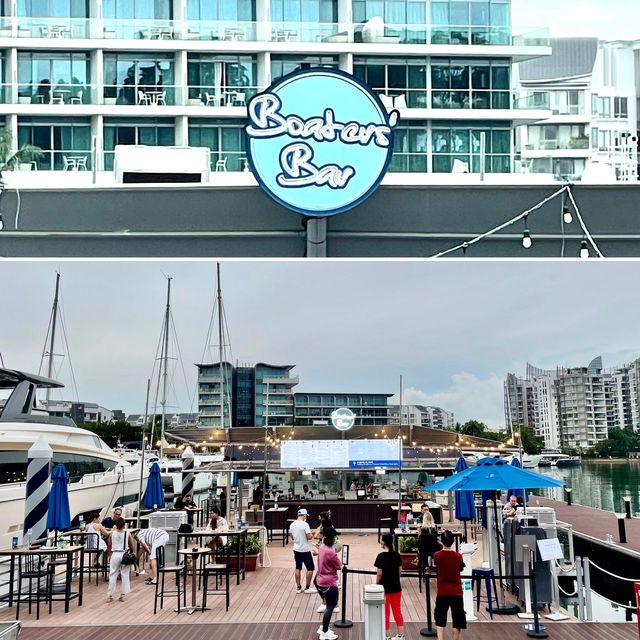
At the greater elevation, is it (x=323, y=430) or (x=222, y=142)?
(x=222, y=142)

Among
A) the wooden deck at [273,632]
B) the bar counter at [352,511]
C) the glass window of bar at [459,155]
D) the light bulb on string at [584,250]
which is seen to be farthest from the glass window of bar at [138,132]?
the wooden deck at [273,632]

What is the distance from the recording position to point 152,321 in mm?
26562

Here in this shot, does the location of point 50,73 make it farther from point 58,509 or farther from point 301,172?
point 58,509

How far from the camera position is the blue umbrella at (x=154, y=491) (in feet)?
67.9

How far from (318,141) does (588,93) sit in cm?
6020

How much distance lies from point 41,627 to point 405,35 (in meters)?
40.9

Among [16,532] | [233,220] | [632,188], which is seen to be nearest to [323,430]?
[233,220]

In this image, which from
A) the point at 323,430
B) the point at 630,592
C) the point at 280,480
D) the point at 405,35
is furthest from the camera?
the point at 405,35

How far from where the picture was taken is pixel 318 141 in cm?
2123

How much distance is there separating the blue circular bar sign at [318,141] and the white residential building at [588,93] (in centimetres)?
2290

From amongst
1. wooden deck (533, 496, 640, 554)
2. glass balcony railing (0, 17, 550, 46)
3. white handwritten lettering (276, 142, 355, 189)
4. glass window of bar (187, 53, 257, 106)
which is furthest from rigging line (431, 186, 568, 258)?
glass window of bar (187, 53, 257, 106)

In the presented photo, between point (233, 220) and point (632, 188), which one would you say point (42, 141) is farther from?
point (632, 188)

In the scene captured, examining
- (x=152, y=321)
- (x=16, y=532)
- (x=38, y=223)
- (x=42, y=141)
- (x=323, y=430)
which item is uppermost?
(x=42, y=141)

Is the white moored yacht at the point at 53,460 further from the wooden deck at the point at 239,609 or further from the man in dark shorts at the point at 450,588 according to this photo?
the man in dark shorts at the point at 450,588
